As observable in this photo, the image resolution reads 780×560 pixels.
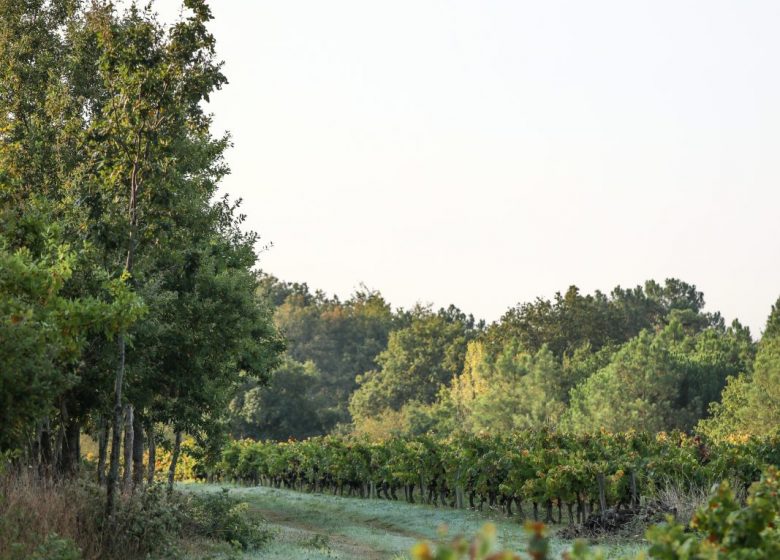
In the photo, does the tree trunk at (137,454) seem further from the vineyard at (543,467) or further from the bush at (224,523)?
the vineyard at (543,467)

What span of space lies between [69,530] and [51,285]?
3843 millimetres

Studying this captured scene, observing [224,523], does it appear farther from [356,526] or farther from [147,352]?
[356,526]

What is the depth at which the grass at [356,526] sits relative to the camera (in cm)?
1939

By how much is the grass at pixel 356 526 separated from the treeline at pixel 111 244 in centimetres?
362

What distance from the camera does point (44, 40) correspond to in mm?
24281

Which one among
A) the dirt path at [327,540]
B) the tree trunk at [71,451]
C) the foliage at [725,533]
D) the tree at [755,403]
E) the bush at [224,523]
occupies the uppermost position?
the tree at [755,403]

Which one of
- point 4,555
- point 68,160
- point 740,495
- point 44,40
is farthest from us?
point 740,495

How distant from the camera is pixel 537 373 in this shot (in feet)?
202

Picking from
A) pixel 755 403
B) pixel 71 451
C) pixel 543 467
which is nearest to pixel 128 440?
pixel 71 451

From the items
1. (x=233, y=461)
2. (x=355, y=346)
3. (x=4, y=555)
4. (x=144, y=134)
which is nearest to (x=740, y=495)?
(x=144, y=134)

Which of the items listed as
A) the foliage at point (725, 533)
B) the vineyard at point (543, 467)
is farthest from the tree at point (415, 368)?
the foliage at point (725, 533)

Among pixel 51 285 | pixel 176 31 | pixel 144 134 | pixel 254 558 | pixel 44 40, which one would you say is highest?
pixel 44 40

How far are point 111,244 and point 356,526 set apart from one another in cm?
1315

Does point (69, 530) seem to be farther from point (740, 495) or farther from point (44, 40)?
point (740, 495)
